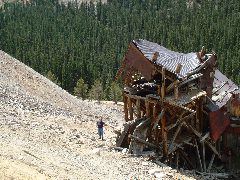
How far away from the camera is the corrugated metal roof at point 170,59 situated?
2632 cm

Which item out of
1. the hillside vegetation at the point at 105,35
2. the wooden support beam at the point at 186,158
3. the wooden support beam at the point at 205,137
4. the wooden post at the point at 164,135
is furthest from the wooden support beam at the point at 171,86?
the hillside vegetation at the point at 105,35

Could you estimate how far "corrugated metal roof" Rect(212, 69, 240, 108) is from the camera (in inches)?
1145

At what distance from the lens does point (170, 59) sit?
27.6 m

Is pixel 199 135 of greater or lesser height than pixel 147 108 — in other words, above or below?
below

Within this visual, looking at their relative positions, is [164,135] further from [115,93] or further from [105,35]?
[105,35]

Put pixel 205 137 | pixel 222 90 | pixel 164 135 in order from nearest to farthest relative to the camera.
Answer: pixel 164 135 → pixel 205 137 → pixel 222 90

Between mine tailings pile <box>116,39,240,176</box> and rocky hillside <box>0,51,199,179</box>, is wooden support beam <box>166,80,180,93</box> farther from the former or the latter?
rocky hillside <box>0,51,199,179</box>

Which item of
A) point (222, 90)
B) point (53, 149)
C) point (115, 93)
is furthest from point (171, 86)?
point (115, 93)

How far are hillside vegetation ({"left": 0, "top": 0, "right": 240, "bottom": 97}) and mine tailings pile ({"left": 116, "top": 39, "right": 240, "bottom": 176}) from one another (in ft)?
162

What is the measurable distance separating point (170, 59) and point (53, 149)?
367 inches

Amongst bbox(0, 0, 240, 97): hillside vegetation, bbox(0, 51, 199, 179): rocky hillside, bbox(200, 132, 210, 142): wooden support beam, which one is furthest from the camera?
bbox(0, 0, 240, 97): hillside vegetation

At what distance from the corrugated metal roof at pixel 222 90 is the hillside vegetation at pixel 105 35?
45423 millimetres

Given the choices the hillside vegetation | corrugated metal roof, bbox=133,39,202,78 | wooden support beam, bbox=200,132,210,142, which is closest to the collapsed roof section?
corrugated metal roof, bbox=133,39,202,78

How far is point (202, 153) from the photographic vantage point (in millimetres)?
28703
